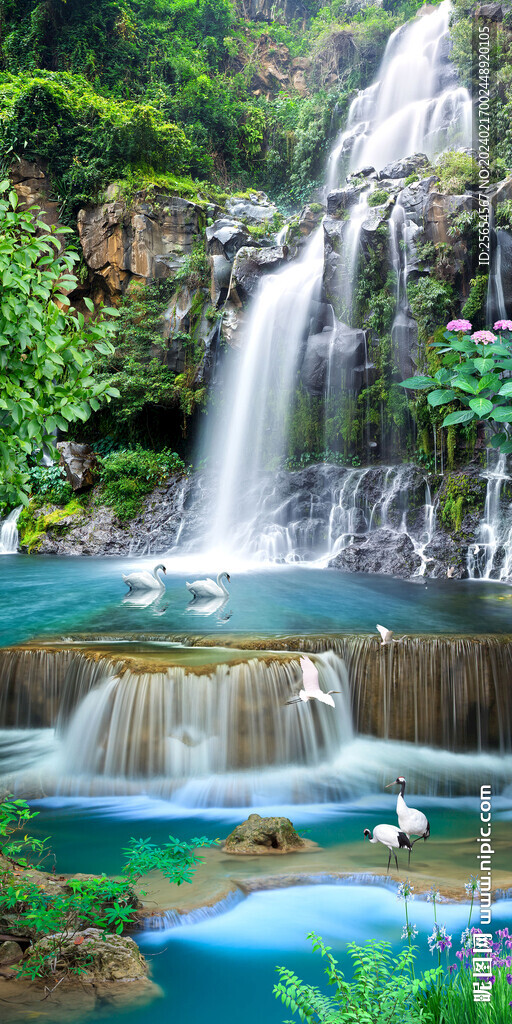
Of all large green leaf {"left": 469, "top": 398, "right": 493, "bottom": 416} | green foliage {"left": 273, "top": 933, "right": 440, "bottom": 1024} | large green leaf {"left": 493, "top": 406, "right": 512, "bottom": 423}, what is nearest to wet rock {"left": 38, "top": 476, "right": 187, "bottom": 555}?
large green leaf {"left": 469, "top": 398, "right": 493, "bottom": 416}

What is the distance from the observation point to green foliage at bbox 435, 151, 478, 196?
48.2ft

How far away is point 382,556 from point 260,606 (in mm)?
4404

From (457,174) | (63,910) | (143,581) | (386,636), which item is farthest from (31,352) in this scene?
(457,174)

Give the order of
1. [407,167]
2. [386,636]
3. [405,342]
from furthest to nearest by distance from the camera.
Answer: [407,167] < [405,342] < [386,636]

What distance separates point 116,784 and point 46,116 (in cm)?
2080

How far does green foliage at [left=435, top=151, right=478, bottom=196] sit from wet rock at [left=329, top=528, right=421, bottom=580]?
7.55m

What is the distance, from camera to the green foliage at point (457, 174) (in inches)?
579

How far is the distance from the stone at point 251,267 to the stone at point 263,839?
15125 mm

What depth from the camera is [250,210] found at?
21.8m

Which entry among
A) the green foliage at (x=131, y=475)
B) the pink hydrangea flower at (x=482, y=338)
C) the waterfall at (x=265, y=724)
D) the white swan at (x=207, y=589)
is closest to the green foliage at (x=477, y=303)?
the pink hydrangea flower at (x=482, y=338)

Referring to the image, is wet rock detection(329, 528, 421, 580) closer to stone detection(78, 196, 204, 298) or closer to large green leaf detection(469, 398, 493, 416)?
large green leaf detection(469, 398, 493, 416)

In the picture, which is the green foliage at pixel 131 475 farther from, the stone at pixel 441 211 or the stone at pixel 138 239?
the stone at pixel 441 211

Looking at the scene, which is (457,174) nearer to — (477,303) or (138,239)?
(477,303)

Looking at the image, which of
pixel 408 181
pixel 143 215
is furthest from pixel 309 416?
pixel 143 215
